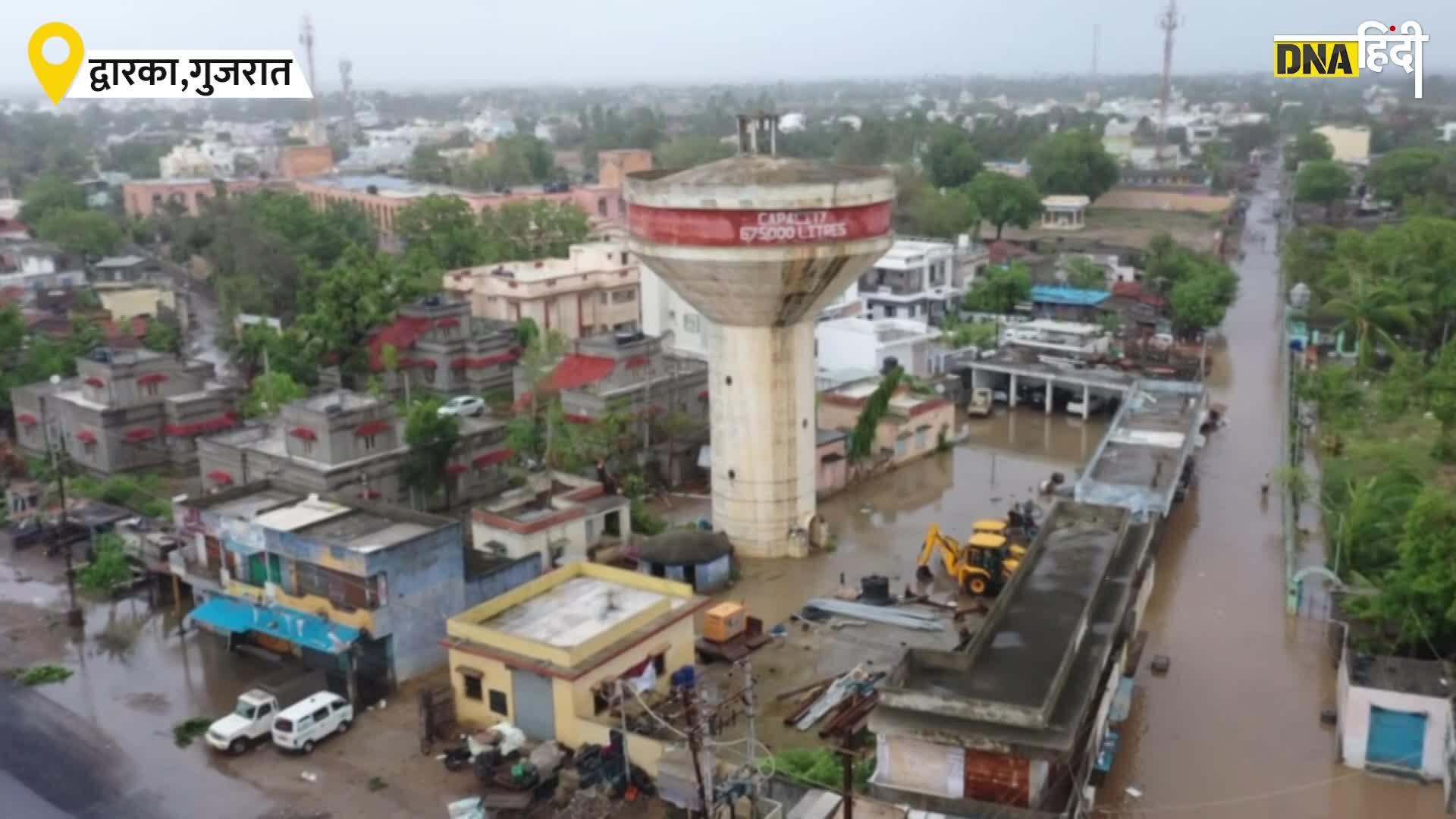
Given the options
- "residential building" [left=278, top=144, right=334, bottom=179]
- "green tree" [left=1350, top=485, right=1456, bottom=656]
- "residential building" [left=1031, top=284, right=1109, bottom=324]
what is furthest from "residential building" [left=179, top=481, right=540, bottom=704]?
"residential building" [left=278, top=144, right=334, bottom=179]

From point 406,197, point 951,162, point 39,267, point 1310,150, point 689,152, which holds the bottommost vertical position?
point 39,267

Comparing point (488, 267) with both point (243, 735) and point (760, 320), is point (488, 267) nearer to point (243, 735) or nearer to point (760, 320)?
point (760, 320)

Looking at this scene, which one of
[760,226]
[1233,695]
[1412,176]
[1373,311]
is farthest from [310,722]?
[1412,176]

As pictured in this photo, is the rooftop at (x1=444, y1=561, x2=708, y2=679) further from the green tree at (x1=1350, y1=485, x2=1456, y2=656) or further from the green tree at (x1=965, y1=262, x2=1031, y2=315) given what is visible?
the green tree at (x1=965, y1=262, x2=1031, y2=315)

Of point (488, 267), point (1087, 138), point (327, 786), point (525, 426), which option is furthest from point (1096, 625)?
point (1087, 138)

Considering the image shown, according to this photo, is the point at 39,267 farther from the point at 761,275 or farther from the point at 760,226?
the point at 760,226

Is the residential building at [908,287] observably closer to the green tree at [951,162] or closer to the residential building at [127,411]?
the residential building at [127,411]
